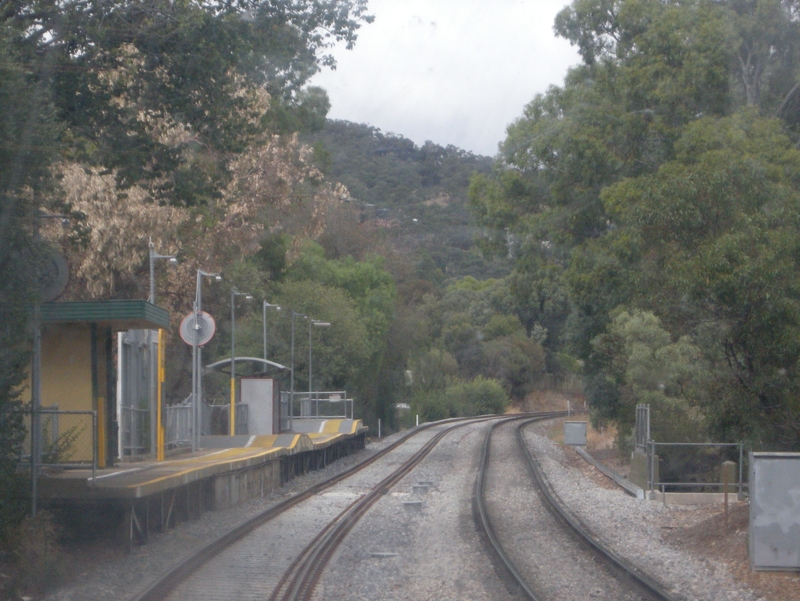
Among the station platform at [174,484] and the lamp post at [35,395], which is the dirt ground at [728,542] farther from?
the lamp post at [35,395]

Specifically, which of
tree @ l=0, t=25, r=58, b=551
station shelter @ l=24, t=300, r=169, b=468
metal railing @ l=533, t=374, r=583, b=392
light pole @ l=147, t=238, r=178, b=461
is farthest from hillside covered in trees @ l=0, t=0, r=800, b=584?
metal railing @ l=533, t=374, r=583, b=392

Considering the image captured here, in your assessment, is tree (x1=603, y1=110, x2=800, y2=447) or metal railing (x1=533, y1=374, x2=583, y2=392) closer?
tree (x1=603, y1=110, x2=800, y2=447)

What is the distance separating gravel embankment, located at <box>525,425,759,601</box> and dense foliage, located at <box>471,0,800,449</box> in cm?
200

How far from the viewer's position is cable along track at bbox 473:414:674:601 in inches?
377

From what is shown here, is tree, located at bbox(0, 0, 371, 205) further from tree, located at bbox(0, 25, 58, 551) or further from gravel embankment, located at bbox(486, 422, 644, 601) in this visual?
gravel embankment, located at bbox(486, 422, 644, 601)

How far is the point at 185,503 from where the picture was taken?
14.0 m

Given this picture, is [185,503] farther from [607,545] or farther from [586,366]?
[586,366]

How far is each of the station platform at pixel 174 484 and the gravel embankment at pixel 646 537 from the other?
647cm

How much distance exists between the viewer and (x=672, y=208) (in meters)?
12.8

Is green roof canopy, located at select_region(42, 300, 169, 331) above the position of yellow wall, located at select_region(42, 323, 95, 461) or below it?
above

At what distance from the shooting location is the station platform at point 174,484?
10664mm

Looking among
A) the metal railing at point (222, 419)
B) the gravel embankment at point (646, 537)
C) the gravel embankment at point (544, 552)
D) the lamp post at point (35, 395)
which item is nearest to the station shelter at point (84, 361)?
the lamp post at point (35, 395)

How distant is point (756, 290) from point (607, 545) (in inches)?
168

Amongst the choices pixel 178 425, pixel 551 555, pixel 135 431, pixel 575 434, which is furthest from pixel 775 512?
pixel 575 434
